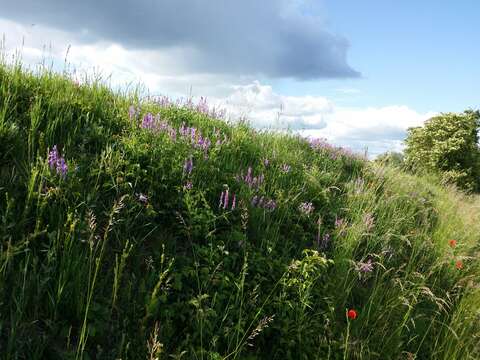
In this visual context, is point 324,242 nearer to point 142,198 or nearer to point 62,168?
point 142,198

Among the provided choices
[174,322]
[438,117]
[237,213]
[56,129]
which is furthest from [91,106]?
[438,117]

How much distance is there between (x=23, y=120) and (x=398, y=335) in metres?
4.29

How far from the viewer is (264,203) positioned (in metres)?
4.18

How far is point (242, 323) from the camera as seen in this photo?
271 cm

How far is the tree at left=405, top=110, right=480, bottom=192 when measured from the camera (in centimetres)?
2329

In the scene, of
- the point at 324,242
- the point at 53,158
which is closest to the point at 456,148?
the point at 324,242

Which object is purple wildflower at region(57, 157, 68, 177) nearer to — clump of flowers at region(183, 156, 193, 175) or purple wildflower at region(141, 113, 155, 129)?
clump of flowers at region(183, 156, 193, 175)

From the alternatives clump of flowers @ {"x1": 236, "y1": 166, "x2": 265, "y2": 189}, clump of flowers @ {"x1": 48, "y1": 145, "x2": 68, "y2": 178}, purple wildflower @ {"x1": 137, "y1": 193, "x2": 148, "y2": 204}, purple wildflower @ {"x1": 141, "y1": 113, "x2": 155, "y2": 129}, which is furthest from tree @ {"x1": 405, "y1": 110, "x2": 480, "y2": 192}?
clump of flowers @ {"x1": 48, "y1": 145, "x2": 68, "y2": 178}

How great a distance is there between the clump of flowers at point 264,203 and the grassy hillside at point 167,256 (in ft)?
0.16

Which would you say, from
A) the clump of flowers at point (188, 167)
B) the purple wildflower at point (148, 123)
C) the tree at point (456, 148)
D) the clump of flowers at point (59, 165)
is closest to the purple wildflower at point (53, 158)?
the clump of flowers at point (59, 165)

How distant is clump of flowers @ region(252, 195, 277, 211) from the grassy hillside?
0.05 meters

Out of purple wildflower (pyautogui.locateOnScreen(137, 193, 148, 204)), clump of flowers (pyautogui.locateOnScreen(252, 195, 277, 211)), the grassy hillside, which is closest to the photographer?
the grassy hillside

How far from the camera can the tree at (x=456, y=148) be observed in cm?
2329

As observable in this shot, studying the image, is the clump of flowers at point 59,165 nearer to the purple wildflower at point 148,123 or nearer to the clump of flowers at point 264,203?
the purple wildflower at point 148,123
